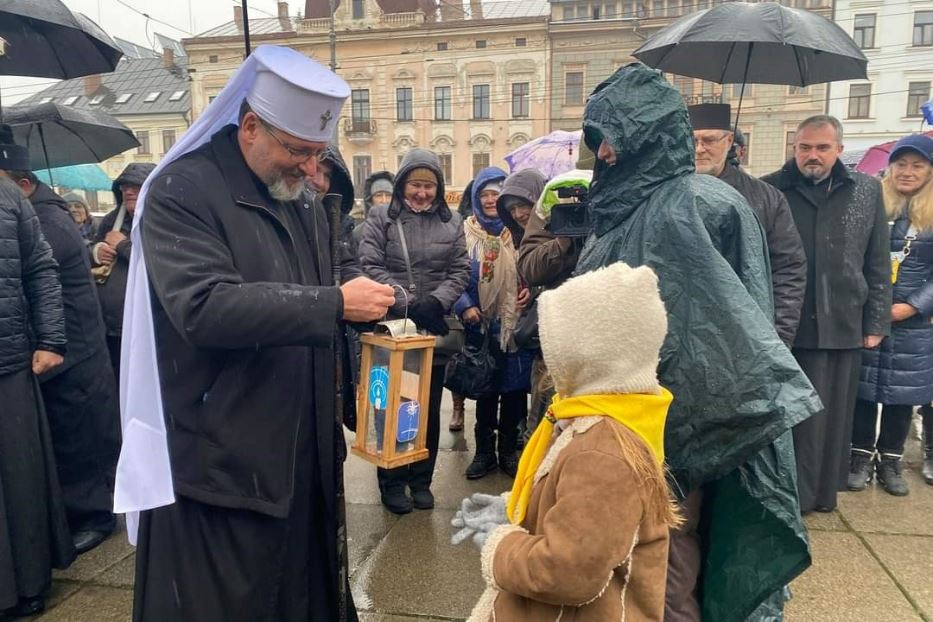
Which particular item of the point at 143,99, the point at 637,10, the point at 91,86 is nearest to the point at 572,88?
the point at 637,10

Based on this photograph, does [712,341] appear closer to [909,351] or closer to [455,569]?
[455,569]

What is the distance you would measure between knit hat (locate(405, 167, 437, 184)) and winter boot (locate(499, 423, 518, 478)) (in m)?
1.76

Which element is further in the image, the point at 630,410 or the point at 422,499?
the point at 422,499

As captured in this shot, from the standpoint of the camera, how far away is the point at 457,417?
19.1 feet

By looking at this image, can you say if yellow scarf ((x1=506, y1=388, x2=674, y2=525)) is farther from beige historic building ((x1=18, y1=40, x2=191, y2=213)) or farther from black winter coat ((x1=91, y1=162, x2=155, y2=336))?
beige historic building ((x1=18, y1=40, x2=191, y2=213))

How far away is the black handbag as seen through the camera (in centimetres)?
434

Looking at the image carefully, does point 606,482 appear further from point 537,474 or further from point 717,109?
point 717,109

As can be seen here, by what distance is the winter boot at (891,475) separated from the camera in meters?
4.26

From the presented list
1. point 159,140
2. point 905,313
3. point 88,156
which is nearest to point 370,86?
point 159,140

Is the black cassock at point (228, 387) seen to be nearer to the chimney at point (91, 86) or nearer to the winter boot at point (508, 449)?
the winter boot at point (508, 449)

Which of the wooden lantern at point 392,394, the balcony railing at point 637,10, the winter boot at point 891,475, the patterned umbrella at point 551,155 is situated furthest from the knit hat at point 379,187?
the balcony railing at point 637,10

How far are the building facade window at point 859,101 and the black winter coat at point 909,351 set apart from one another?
33.6 m

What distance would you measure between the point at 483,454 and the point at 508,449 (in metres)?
0.17

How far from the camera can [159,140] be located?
137 feet
